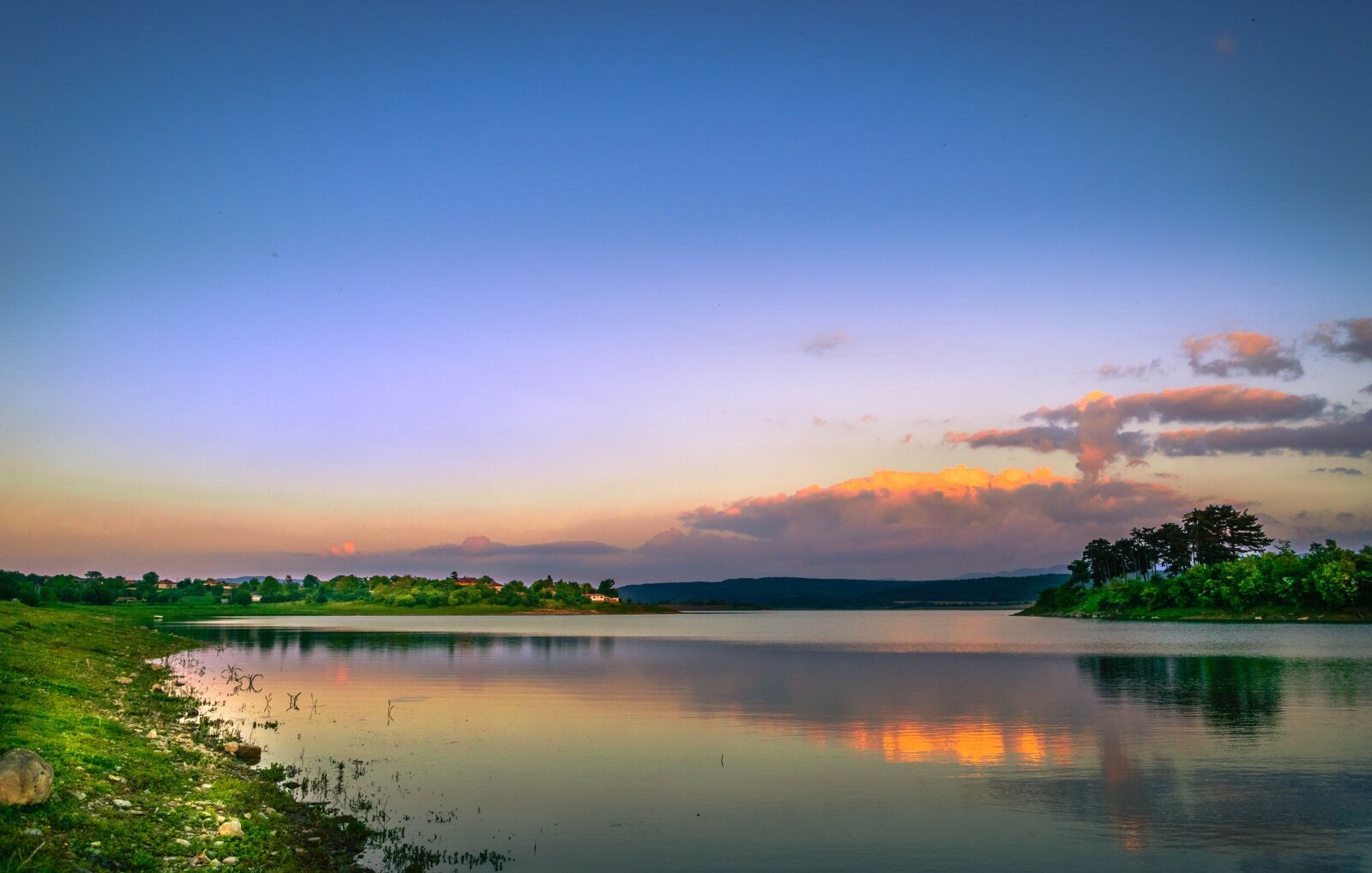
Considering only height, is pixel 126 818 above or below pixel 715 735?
above

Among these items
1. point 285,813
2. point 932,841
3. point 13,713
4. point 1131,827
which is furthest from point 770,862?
point 13,713

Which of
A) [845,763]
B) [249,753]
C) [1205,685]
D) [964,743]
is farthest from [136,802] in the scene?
[1205,685]

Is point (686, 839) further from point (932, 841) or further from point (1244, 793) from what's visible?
point (1244, 793)

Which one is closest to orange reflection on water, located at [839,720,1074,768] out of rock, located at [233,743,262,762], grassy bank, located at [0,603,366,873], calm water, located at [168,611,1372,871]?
calm water, located at [168,611,1372,871]

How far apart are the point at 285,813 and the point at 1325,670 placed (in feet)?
268

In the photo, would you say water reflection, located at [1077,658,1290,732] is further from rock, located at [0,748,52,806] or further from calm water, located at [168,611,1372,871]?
rock, located at [0,748,52,806]

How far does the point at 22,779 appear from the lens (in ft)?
60.4

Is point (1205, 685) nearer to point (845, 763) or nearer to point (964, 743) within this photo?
point (964, 743)

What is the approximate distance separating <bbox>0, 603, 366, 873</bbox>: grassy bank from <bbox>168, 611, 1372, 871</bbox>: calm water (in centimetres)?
213

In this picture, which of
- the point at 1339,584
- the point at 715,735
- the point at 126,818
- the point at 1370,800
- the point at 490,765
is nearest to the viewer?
the point at 126,818

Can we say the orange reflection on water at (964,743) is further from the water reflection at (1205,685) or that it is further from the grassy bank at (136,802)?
the grassy bank at (136,802)

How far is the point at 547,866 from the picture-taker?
21.5m

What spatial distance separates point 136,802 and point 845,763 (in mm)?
23958

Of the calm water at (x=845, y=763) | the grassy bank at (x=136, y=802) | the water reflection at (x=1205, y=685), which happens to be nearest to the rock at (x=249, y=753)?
the grassy bank at (x=136, y=802)
